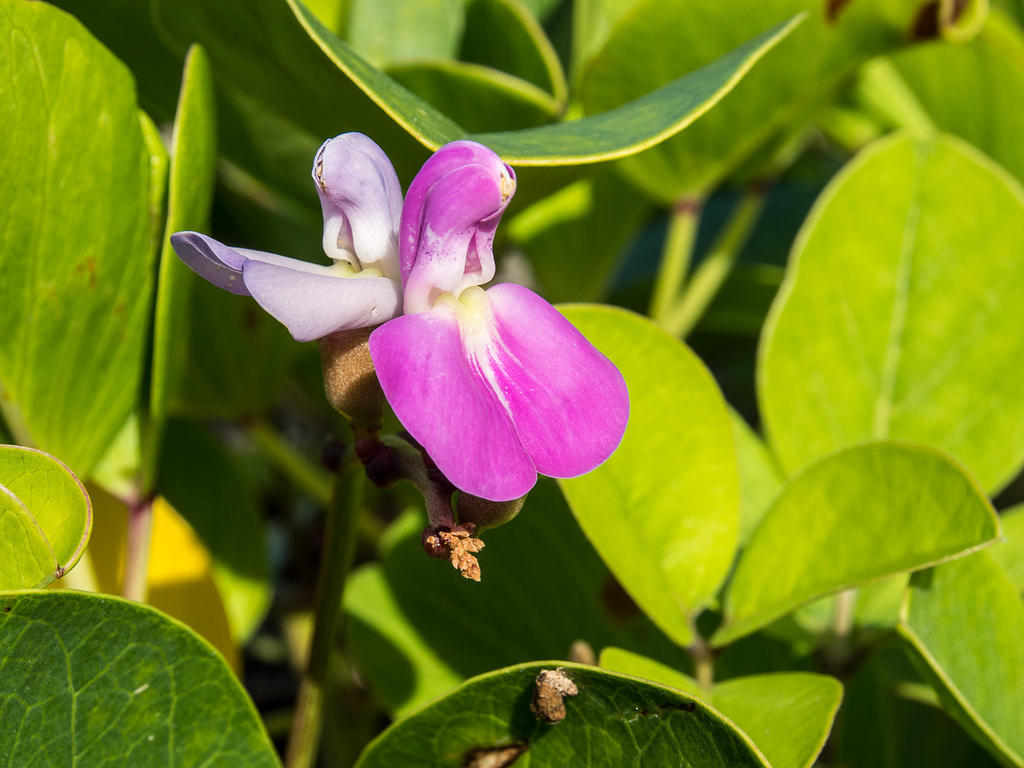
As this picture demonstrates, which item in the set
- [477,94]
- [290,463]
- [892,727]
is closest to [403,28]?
[477,94]

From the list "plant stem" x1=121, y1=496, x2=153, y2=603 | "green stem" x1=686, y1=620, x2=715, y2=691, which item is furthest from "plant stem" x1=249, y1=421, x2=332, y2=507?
"green stem" x1=686, y1=620, x2=715, y2=691

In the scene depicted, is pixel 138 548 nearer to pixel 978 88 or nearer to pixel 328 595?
pixel 328 595

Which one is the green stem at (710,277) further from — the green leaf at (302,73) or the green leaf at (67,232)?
the green leaf at (67,232)

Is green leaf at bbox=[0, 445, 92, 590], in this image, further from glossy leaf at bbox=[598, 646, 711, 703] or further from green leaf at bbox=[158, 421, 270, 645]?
green leaf at bbox=[158, 421, 270, 645]

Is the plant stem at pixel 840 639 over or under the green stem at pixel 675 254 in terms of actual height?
under

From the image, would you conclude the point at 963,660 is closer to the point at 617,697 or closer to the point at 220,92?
the point at 617,697

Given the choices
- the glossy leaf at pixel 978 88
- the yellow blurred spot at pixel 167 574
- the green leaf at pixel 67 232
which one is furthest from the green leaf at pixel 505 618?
the glossy leaf at pixel 978 88
